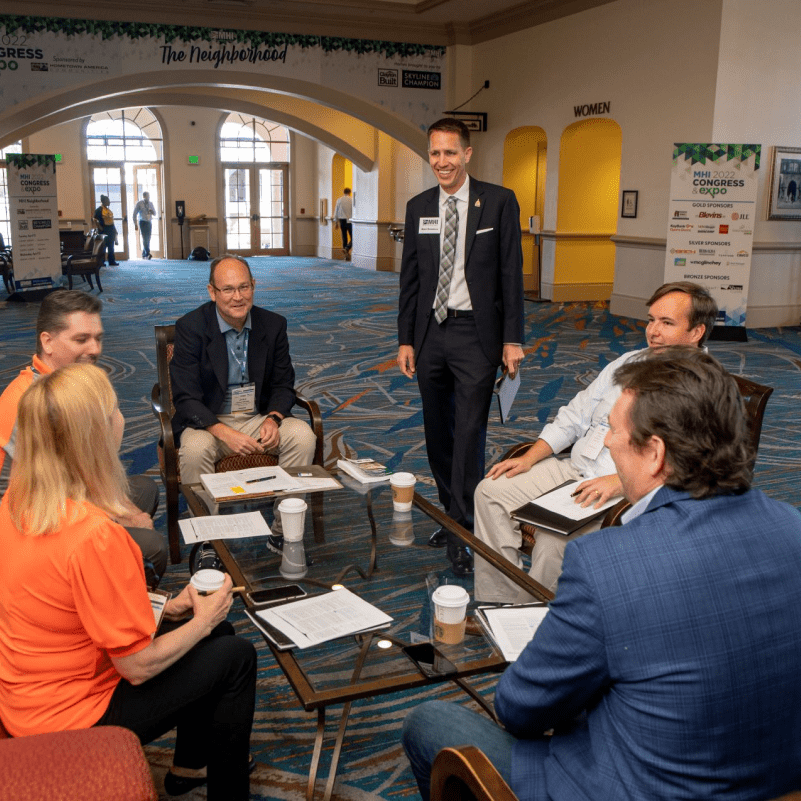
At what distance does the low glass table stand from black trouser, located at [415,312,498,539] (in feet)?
1.90

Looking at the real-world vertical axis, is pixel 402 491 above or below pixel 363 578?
above

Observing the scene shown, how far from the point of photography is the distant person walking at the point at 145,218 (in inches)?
861

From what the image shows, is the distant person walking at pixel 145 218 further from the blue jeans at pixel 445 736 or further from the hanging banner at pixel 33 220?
the blue jeans at pixel 445 736

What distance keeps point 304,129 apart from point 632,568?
19.3 m

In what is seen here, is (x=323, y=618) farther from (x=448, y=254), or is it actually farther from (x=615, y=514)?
(x=448, y=254)

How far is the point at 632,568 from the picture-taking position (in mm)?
1245

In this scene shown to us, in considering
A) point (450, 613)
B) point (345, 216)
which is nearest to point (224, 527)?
point (450, 613)

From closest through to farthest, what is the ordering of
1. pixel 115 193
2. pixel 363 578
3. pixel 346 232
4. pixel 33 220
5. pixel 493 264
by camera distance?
pixel 363 578, pixel 493 264, pixel 33 220, pixel 346 232, pixel 115 193

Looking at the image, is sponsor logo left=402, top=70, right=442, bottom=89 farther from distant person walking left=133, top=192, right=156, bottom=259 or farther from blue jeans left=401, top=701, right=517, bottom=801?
blue jeans left=401, top=701, right=517, bottom=801

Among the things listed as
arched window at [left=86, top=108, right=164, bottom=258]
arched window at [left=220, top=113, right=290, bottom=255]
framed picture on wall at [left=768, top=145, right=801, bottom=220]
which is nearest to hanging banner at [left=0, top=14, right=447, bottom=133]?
framed picture on wall at [left=768, top=145, right=801, bottom=220]

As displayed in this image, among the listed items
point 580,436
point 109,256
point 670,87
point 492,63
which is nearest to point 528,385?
point 580,436

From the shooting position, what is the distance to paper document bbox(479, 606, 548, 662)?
6.33ft

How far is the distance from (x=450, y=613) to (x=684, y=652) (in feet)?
2.89

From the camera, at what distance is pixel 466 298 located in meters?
3.76
